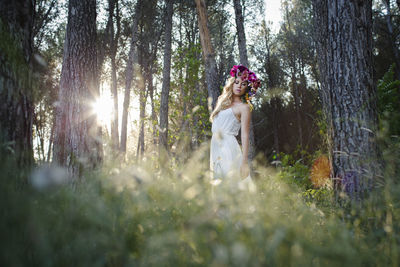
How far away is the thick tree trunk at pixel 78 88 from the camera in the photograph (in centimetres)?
398

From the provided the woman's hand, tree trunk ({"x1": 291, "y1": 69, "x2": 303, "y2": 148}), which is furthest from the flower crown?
tree trunk ({"x1": 291, "y1": 69, "x2": 303, "y2": 148})

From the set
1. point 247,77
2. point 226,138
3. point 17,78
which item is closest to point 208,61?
point 247,77

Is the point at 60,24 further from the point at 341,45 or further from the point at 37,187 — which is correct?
the point at 37,187

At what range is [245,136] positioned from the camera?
11.3 ft

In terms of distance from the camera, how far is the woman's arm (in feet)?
10.8

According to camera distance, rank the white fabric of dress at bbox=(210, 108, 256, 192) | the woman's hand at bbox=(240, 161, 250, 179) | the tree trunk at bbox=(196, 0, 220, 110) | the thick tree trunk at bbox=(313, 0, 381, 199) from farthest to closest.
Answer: the tree trunk at bbox=(196, 0, 220, 110)
the white fabric of dress at bbox=(210, 108, 256, 192)
the woman's hand at bbox=(240, 161, 250, 179)
the thick tree trunk at bbox=(313, 0, 381, 199)

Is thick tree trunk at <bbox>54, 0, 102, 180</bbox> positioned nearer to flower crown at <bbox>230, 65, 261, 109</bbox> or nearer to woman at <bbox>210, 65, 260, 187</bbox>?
woman at <bbox>210, 65, 260, 187</bbox>

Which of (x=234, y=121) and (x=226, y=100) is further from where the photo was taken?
(x=226, y=100)

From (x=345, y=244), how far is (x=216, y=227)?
0.47 m

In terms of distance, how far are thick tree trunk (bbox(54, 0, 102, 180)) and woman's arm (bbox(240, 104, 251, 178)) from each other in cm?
217

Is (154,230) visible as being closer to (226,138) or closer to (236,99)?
(226,138)

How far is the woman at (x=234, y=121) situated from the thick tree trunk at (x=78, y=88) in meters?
1.86

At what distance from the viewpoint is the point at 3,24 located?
1566mm

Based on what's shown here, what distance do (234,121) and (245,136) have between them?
449 millimetres
